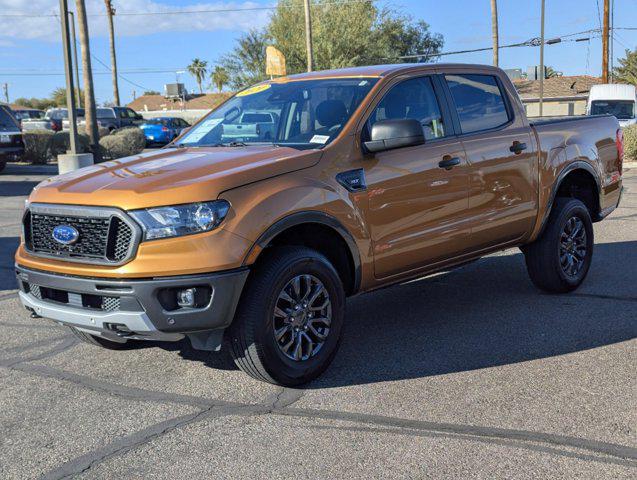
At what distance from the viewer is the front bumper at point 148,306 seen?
160 inches

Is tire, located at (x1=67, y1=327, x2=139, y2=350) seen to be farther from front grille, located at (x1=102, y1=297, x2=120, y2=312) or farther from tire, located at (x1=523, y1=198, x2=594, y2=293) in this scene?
tire, located at (x1=523, y1=198, x2=594, y2=293)

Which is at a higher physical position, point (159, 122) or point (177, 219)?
point (159, 122)

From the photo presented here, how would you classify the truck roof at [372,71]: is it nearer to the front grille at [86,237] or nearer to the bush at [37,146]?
the front grille at [86,237]

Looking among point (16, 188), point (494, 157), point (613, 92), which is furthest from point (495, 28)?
point (494, 157)

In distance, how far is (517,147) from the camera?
6.16 metres

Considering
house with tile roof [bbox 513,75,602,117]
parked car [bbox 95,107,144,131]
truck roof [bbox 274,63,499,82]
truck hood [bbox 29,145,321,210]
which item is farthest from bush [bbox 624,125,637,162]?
house with tile roof [bbox 513,75,602,117]

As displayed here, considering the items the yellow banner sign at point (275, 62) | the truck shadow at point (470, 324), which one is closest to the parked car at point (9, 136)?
the yellow banner sign at point (275, 62)

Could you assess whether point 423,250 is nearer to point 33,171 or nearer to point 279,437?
point 279,437

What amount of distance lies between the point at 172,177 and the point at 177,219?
0.36 m

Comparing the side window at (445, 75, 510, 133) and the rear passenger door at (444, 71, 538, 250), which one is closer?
the rear passenger door at (444, 71, 538, 250)

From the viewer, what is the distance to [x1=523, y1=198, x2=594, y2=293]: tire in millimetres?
6566

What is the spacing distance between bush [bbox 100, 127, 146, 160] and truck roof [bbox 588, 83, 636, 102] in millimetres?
15673

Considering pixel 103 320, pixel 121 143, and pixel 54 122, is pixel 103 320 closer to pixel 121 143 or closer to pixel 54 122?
pixel 121 143

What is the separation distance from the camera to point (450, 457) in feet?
11.8
